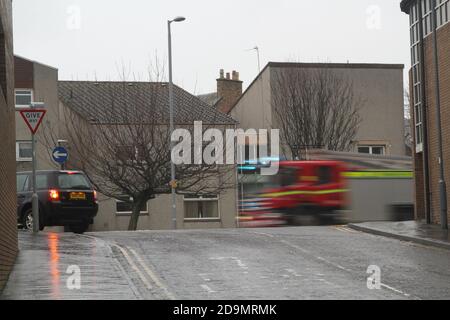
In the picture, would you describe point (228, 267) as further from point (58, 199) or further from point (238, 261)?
point (58, 199)

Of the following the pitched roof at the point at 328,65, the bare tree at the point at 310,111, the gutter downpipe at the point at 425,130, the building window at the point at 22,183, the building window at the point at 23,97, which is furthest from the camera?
the pitched roof at the point at 328,65

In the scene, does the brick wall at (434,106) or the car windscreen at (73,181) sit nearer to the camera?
the car windscreen at (73,181)

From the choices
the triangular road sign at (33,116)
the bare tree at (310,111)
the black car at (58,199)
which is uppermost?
the bare tree at (310,111)

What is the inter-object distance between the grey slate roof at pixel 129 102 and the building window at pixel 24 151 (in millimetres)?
3110

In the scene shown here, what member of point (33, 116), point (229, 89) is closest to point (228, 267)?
point (33, 116)

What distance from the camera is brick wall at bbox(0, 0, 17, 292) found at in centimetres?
1198

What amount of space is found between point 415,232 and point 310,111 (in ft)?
70.0

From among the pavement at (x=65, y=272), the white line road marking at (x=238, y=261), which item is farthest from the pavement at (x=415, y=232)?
the pavement at (x=65, y=272)

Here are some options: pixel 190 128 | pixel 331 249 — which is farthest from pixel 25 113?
pixel 190 128

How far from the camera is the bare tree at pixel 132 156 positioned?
36.3 m

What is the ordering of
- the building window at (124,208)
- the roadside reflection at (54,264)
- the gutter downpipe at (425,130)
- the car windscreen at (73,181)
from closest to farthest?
the roadside reflection at (54,264)
the car windscreen at (73,181)
the gutter downpipe at (425,130)
the building window at (124,208)

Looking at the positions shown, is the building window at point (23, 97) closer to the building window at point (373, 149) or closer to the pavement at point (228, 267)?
the building window at point (373, 149)

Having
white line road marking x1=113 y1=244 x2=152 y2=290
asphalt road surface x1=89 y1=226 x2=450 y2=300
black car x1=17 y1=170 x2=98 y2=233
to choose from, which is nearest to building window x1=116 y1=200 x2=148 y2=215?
black car x1=17 y1=170 x2=98 y2=233

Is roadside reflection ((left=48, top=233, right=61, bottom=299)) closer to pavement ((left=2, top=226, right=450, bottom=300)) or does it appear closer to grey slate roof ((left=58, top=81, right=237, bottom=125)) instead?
pavement ((left=2, top=226, right=450, bottom=300))
